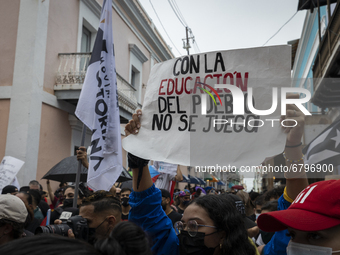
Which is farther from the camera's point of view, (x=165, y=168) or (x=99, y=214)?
(x=165, y=168)

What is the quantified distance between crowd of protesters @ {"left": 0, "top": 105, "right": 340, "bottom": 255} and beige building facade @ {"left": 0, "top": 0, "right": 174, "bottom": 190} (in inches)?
261

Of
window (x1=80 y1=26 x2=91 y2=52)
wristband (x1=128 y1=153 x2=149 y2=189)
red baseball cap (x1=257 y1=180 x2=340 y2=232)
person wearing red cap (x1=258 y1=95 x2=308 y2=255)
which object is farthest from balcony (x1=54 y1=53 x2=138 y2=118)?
red baseball cap (x1=257 y1=180 x2=340 y2=232)

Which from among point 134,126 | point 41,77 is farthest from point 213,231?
point 41,77

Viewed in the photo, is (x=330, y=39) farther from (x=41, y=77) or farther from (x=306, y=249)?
(x=41, y=77)

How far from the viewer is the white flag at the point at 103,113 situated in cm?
319

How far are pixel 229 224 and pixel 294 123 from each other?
722 millimetres

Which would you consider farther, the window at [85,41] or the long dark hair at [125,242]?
the window at [85,41]

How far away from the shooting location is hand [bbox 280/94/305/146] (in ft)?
6.41

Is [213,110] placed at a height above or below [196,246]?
above

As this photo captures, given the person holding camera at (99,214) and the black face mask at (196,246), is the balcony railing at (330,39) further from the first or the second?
the black face mask at (196,246)

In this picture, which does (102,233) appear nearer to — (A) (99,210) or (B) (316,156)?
(A) (99,210)

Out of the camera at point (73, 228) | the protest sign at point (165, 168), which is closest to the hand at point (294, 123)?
the camera at point (73, 228)

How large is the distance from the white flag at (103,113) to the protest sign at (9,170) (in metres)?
4.15

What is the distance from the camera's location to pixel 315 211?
1.49m
